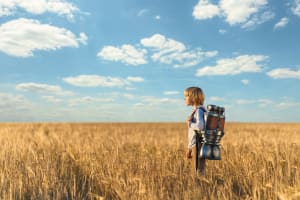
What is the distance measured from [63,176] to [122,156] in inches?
45.5

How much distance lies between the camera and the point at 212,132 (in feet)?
13.3

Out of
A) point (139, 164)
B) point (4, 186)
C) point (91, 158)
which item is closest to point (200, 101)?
point (139, 164)

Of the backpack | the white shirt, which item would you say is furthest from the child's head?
the backpack

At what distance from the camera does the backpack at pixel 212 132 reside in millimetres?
3979

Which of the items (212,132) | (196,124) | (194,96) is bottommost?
(212,132)

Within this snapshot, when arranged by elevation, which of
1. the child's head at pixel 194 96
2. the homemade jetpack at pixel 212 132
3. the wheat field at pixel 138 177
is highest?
the child's head at pixel 194 96

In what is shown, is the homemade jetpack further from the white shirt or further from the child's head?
the child's head

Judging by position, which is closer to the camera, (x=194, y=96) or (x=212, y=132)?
(x=212, y=132)

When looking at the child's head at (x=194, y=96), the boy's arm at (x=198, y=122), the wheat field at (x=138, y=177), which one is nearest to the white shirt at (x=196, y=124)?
the boy's arm at (x=198, y=122)

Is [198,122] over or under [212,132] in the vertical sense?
over

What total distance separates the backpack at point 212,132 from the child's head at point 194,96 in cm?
31

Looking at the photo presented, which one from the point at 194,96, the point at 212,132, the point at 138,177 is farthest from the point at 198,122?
the point at 138,177

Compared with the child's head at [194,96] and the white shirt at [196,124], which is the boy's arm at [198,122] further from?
the child's head at [194,96]

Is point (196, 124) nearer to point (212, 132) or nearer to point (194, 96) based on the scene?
point (212, 132)
